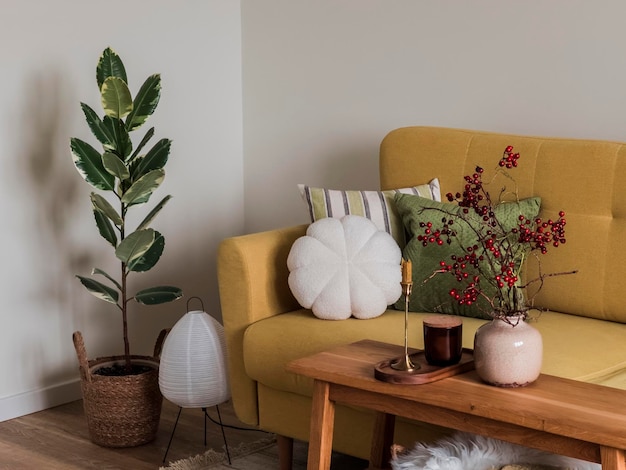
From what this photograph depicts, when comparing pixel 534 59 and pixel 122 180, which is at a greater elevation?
pixel 534 59

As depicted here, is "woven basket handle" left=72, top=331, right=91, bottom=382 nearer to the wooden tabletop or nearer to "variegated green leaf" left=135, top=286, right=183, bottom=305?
"variegated green leaf" left=135, top=286, right=183, bottom=305

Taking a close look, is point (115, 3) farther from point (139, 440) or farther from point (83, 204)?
point (139, 440)

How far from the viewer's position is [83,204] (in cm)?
366

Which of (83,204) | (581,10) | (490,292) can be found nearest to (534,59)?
(581,10)

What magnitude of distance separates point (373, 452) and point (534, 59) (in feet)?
5.08

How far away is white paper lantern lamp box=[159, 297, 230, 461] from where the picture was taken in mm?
2992

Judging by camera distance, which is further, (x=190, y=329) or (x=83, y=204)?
(x=83, y=204)

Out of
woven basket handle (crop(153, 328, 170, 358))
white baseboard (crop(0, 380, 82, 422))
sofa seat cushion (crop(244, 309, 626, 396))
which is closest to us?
sofa seat cushion (crop(244, 309, 626, 396))

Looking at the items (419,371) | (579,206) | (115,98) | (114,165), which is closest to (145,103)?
(115,98)

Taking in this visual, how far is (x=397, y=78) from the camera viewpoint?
368cm

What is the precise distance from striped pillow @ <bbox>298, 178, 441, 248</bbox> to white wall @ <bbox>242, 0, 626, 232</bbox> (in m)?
0.57

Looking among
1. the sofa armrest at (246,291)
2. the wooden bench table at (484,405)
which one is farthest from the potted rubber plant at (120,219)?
the wooden bench table at (484,405)

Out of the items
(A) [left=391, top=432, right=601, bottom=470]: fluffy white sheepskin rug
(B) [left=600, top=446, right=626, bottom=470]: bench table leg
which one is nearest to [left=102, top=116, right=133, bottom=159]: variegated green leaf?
(A) [left=391, top=432, right=601, bottom=470]: fluffy white sheepskin rug

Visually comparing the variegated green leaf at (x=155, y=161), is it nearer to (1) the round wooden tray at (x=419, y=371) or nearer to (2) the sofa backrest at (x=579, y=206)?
(2) the sofa backrest at (x=579, y=206)
